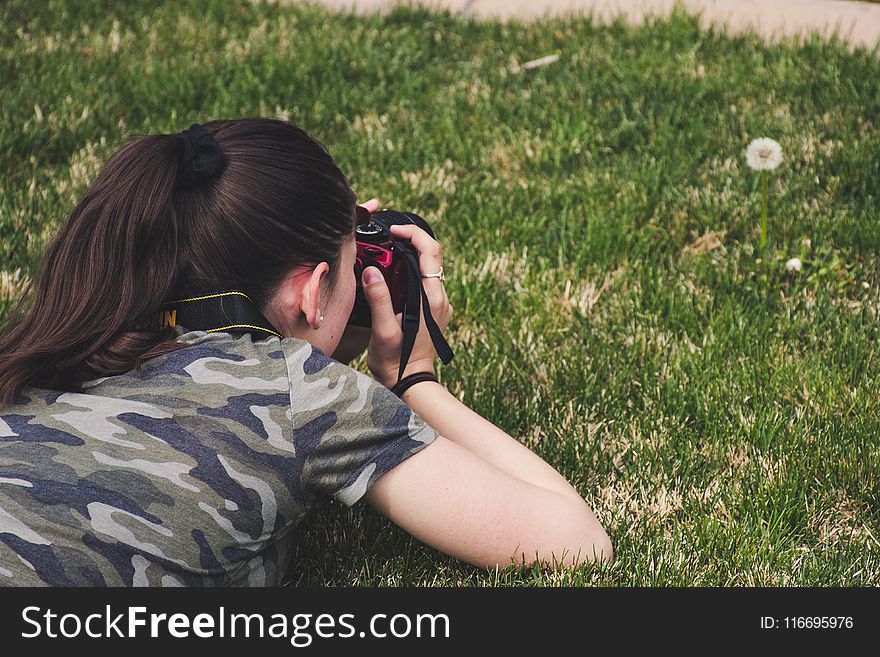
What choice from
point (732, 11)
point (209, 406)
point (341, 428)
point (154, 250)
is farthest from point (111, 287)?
point (732, 11)

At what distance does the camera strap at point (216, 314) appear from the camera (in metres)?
2.07

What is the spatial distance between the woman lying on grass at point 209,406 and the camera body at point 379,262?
0.16 metres

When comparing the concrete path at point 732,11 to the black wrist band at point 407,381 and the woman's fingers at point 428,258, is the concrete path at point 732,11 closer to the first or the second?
the woman's fingers at point 428,258

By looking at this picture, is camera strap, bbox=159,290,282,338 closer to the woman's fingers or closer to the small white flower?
the woman's fingers

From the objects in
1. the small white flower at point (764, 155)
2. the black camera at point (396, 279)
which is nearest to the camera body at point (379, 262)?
the black camera at point (396, 279)

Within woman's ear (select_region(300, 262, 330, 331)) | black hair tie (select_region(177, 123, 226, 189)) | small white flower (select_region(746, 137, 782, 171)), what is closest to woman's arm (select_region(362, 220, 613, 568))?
woman's ear (select_region(300, 262, 330, 331))

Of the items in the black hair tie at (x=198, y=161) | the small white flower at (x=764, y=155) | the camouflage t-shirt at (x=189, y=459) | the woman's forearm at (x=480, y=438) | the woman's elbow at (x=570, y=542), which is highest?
the black hair tie at (x=198, y=161)

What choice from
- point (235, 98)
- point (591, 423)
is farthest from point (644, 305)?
point (235, 98)

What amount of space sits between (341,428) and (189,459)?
291 mm

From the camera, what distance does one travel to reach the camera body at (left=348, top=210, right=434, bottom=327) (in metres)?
2.48

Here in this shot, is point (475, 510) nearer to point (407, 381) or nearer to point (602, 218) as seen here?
point (407, 381)

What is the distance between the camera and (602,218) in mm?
4012

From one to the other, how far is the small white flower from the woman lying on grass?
1.89m

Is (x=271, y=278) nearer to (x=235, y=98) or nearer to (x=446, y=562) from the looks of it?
(x=446, y=562)
